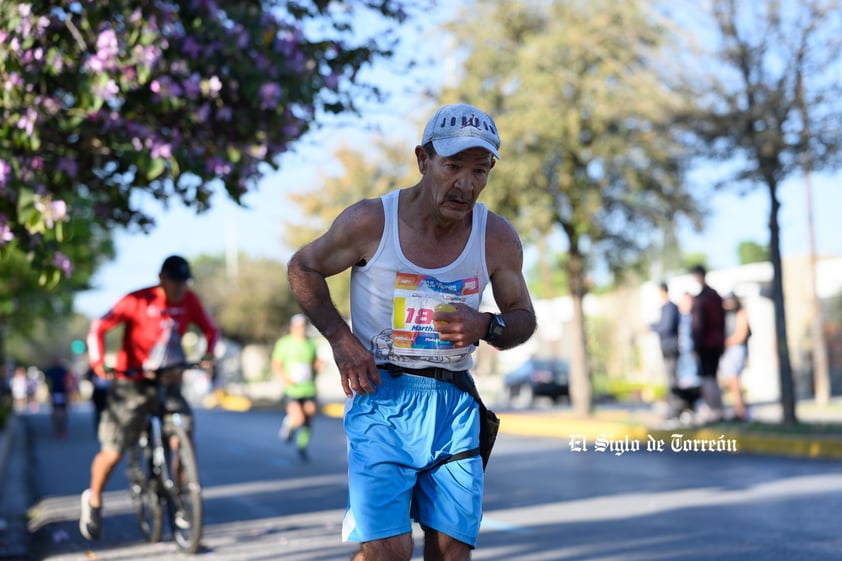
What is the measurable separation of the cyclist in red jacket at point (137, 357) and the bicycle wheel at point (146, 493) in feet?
0.65

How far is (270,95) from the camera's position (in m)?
8.75

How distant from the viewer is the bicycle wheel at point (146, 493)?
849 centimetres

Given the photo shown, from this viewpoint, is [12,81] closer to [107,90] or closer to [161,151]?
[107,90]

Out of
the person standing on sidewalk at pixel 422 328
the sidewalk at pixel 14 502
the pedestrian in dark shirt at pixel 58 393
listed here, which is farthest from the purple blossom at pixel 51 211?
the pedestrian in dark shirt at pixel 58 393

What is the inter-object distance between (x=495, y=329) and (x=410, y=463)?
52 cm

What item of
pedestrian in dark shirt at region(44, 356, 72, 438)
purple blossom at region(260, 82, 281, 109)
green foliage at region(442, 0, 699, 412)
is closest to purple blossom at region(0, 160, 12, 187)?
purple blossom at region(260, 82, 281, 109)

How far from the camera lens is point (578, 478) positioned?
1230cm

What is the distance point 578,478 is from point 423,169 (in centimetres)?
847

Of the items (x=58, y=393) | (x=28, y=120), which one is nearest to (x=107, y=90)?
(x=28, y=120)

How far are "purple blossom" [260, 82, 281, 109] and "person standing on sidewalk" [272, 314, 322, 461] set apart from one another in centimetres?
708

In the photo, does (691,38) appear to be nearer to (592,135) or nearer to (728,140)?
(728,140)

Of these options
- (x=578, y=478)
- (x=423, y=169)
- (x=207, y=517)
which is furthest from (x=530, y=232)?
(x=423, y=169)

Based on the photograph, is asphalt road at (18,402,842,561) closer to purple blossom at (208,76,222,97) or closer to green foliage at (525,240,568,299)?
purple blossom at (208,76,222,97)

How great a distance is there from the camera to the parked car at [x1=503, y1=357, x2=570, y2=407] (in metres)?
35.4
